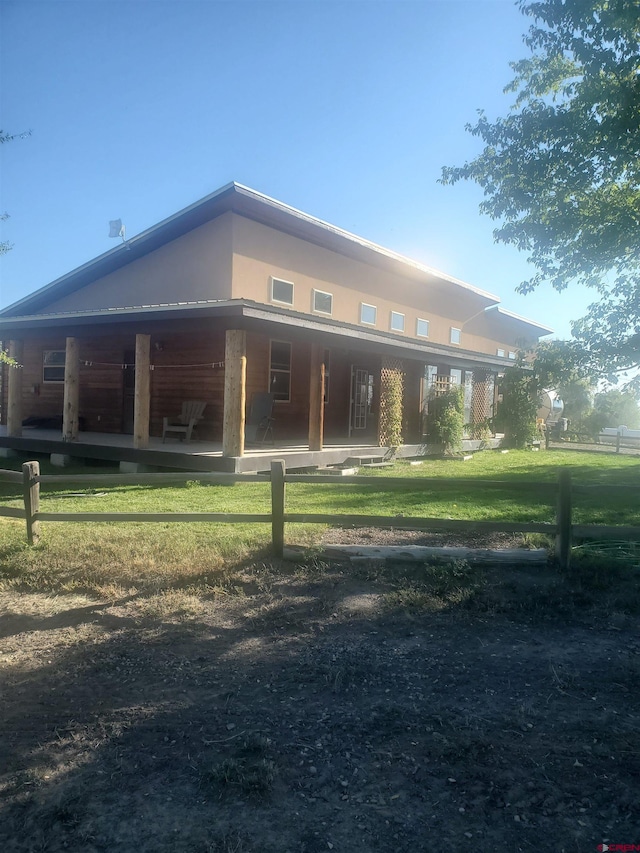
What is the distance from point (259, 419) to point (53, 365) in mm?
8154

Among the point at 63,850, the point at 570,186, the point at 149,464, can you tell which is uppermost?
the point at 570,186

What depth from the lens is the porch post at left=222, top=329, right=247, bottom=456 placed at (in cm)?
1127

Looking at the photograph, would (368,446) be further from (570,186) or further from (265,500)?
(570,186)

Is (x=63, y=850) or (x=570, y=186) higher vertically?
(x=570, y=186)

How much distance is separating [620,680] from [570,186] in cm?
1005

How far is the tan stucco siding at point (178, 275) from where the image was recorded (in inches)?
614

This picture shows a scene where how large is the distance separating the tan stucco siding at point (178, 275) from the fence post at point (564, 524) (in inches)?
433

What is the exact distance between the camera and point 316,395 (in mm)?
12977

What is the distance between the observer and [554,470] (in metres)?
14.3

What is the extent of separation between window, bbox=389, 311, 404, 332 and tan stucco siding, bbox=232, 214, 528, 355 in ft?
0.61

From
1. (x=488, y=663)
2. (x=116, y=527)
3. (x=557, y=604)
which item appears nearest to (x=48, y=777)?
(x=488, y=663)

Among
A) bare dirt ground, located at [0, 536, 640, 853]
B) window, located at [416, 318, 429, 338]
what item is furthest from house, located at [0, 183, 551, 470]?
bare dirt ground, located at [0, 536, 640, 853]

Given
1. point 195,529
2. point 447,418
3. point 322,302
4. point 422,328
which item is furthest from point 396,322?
point 195,529

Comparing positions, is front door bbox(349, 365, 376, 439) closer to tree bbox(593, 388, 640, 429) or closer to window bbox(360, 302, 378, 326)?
window bbox(360, 302, 378, 326)
